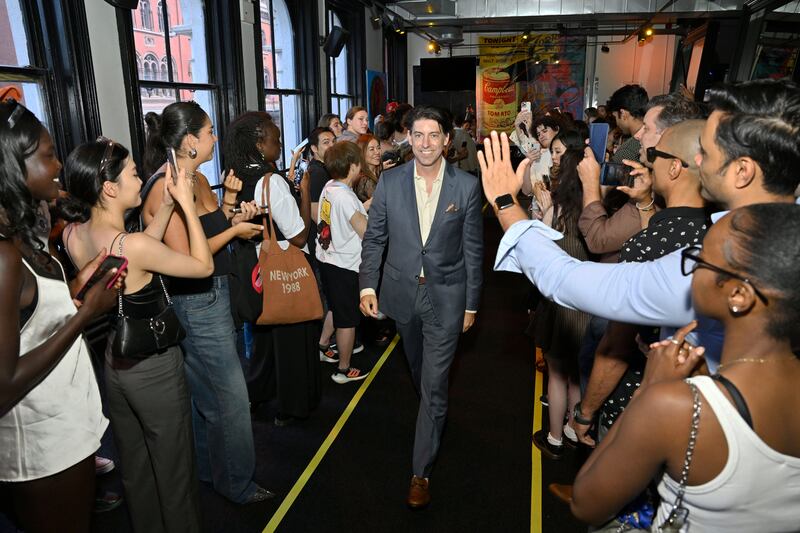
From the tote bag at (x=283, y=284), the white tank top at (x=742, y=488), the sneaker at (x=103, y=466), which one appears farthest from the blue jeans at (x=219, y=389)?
the white tank top at (x=742, y=488)

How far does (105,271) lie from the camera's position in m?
1.66

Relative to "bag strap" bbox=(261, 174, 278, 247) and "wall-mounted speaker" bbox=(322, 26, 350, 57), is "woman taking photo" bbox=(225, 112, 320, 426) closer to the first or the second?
"bag strap" bbox=(261, 174, 278, 247)

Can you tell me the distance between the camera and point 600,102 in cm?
1471

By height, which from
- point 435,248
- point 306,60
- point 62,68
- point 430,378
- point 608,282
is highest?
point 306,60

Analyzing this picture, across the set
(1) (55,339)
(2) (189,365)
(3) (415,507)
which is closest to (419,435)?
(3) (415,507)

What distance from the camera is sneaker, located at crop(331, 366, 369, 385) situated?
12.9 ft

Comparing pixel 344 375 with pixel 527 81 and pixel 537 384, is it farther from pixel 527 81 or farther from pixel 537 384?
pixel 527 81

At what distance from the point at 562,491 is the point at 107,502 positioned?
2265 millimetres

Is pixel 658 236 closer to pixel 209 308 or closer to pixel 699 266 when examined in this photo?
pixel 699 266

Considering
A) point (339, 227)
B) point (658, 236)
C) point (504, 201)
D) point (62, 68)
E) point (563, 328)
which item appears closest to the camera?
point (504, 201)

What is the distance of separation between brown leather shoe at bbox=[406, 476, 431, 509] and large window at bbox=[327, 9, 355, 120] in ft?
25.7

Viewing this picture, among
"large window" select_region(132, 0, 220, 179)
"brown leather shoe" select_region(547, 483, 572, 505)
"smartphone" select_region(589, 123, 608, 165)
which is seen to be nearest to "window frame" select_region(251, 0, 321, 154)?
"large window" select_region(132, 0, 220, 179)

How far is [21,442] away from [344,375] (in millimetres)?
2546

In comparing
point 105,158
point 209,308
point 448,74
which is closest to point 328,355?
point 209,308
